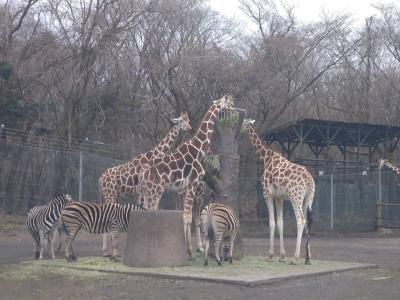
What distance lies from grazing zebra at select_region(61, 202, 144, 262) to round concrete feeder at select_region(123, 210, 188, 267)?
827mm

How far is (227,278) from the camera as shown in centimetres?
1214

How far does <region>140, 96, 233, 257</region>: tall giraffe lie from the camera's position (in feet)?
50.8

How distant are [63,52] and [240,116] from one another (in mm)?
14760

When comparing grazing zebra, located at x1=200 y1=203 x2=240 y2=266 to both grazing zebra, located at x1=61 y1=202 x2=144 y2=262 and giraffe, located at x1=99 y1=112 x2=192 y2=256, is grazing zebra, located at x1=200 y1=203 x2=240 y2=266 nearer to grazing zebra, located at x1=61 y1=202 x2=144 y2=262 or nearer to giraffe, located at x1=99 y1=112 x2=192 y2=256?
grazing zebra, located at x1=61 y1=202 x2=144 y2=262

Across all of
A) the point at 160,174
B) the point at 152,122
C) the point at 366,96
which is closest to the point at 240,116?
the point at 160,174

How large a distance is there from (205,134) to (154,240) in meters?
3.28

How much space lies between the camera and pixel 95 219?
48.7 feet

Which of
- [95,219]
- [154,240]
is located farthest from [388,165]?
[154,240]

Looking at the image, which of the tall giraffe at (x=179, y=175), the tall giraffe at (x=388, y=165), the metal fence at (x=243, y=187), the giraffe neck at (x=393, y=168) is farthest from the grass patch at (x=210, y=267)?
the giraffe neck at (x=393, y=168)

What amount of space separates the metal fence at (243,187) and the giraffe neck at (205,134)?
295 inches

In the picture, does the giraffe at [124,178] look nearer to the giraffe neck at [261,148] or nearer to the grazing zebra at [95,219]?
the giraffe neck at [261,148]

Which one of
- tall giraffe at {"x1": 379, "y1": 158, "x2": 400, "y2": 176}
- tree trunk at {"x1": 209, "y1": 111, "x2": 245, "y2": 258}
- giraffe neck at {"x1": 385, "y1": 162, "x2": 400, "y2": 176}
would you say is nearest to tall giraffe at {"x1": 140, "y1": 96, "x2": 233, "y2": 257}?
tree trunk at {"x1": 209, "y1": 111, "x2": 245, "y2": 258}

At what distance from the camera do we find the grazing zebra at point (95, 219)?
14672 mm

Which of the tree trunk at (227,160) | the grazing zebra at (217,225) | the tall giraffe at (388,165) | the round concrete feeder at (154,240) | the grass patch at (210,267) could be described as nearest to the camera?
the grass patch at (210,267)
